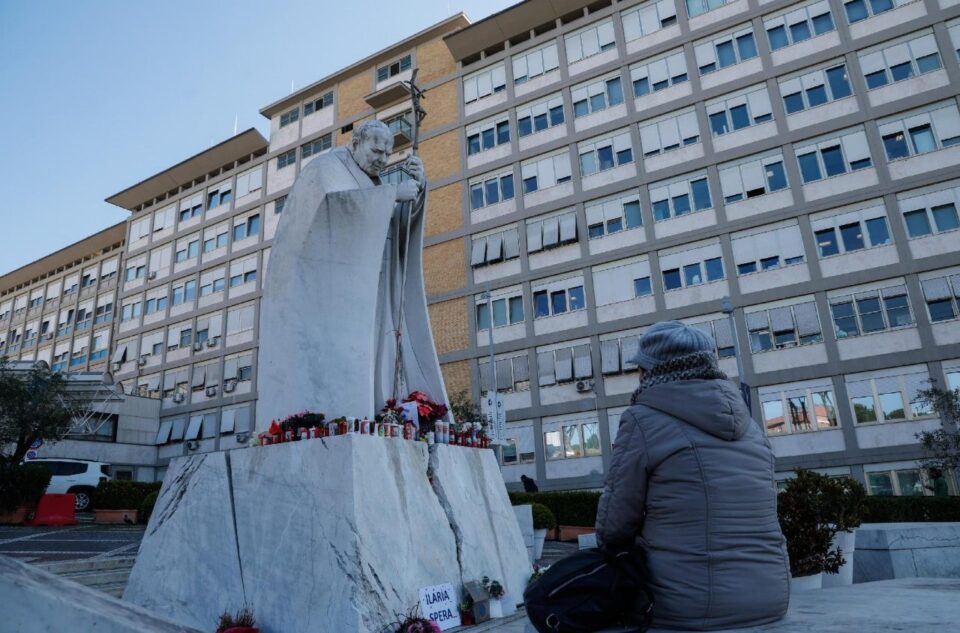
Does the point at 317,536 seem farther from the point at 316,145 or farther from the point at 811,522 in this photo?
the point at 316,145

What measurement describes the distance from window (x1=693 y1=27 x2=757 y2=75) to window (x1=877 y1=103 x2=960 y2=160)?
248 inches

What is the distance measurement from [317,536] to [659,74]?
95.0ft

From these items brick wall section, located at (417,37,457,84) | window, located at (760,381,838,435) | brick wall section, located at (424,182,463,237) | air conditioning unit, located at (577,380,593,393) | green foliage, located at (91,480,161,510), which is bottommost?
green foliage, located at (91,480,161,510)

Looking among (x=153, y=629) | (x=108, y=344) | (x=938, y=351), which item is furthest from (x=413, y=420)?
(x=108, y=344)

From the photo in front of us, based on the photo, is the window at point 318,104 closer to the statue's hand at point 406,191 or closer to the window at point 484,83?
the window at point 484,83

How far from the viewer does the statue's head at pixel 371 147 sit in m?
8.02

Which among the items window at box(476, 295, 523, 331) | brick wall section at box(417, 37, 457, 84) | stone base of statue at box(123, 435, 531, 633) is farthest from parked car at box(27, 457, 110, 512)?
brick wall section at box(417, 37, 457, 84)

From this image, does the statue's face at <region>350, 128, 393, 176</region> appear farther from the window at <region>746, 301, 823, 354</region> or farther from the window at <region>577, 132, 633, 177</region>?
the window at <region>577, 132, 633, 177</region>

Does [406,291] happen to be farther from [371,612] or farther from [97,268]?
[97,268]

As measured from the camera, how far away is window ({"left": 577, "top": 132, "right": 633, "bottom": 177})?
1167 inches

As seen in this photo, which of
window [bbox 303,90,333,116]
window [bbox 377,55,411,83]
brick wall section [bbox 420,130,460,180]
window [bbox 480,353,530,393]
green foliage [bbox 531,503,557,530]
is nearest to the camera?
green foliage [bbox 531,503,557,530]

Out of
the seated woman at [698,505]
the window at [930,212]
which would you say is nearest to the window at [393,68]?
the window at [930,212]

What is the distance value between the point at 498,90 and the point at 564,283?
11.3 metres

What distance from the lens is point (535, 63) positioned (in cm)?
3297
